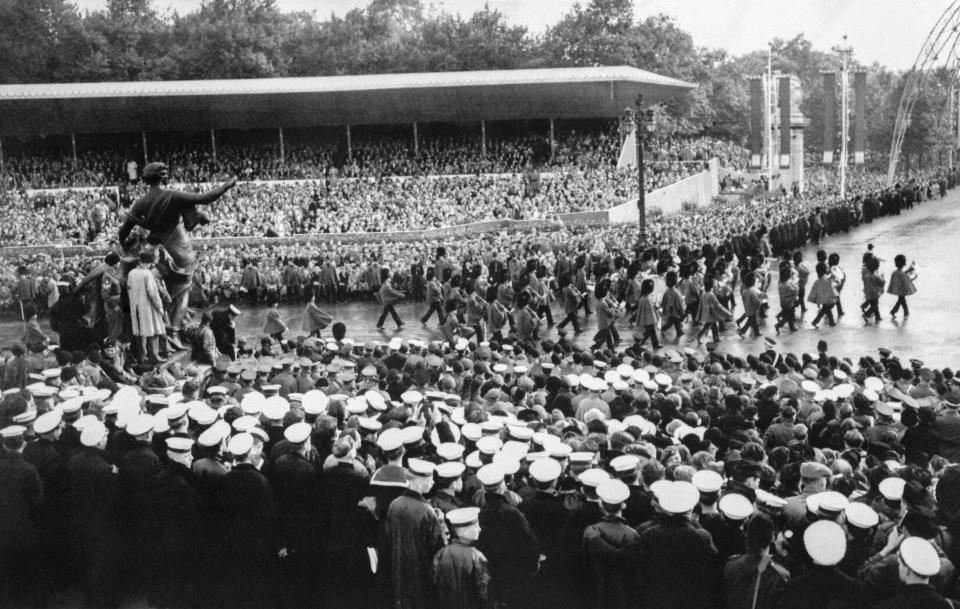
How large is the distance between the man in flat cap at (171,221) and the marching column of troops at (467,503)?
231 cm

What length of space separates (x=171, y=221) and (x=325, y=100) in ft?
91.7

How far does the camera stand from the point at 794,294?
654 inches

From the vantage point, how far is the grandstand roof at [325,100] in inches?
1419

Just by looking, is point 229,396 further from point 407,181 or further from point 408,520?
point 407,181

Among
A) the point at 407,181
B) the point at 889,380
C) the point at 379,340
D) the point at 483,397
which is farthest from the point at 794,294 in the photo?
the point at 407,181

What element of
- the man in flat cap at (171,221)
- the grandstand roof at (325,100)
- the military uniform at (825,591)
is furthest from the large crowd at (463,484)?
the grandstand roof at (325,100)

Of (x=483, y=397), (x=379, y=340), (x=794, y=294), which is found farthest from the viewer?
(x=379, y=340)

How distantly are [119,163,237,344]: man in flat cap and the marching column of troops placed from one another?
2.31 metres

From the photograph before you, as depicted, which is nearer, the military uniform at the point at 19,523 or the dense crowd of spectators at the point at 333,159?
the military uniform at the point at 19,523

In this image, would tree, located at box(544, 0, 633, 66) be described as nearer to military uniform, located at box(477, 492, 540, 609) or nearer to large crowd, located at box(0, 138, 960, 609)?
large crowd, located at box(0, 138, 960, 609)

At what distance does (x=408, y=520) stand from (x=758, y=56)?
79018 mm

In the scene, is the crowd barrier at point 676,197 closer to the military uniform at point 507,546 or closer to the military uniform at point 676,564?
the military uniform at point 507,546

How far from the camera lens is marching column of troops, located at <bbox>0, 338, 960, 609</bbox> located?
5.02 m

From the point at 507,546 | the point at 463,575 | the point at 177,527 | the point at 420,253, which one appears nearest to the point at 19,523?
the point at 177,527
